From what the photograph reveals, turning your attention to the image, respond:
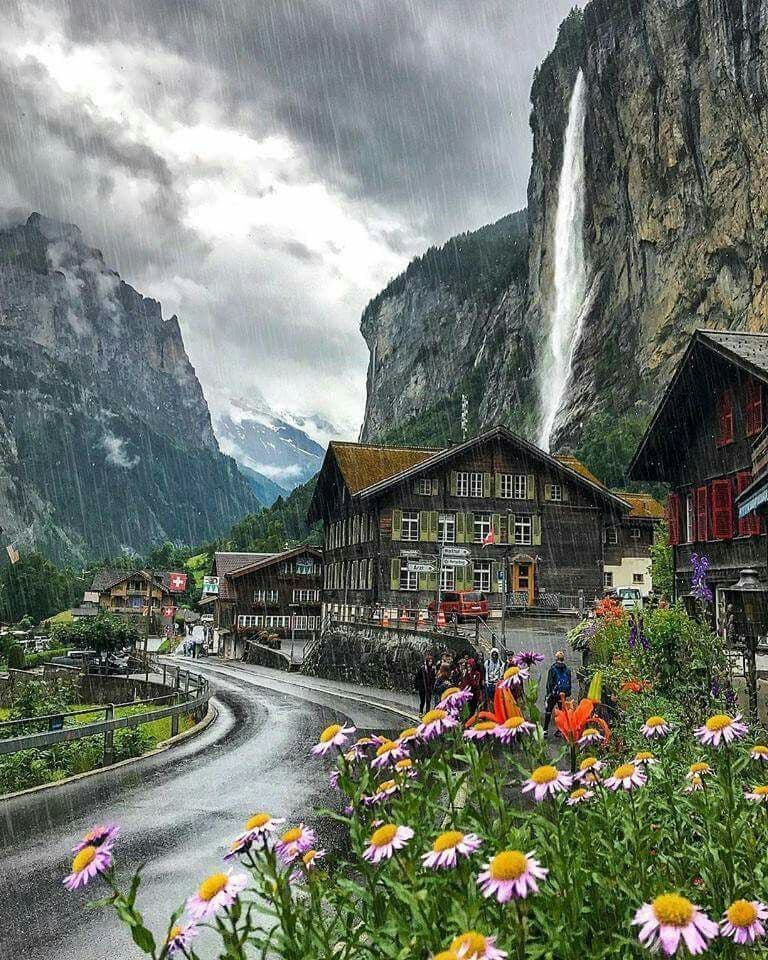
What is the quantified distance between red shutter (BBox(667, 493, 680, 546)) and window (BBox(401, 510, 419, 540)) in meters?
17.2

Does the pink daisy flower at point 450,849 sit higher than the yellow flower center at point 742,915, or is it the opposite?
the pink daisy flower at point 450,849

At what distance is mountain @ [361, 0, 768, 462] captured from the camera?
291 ft

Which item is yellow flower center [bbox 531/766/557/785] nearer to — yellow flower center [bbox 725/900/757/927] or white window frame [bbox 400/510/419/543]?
yellow flower center [bbox 725/900/757/927]

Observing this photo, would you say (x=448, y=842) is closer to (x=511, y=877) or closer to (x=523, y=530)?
(x=511, y=877)

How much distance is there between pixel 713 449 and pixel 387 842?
26004 millimetres

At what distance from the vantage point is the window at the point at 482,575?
1791 inches

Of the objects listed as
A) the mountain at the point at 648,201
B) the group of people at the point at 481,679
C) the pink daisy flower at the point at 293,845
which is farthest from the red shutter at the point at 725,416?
the mountain at the point at 648,201

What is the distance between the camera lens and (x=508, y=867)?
2.54 m

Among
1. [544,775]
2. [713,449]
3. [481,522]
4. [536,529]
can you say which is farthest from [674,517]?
[544,775]

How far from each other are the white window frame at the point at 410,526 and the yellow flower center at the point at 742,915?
42.8 meters

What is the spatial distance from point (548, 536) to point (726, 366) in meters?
22.4

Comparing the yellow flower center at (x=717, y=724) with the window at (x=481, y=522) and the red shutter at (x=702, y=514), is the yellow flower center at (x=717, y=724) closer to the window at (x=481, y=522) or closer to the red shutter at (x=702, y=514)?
the red shutter at (x=702, y=514)

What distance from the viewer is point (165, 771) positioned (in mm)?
15883

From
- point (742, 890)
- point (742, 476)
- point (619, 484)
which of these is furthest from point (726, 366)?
point (619, 484)
